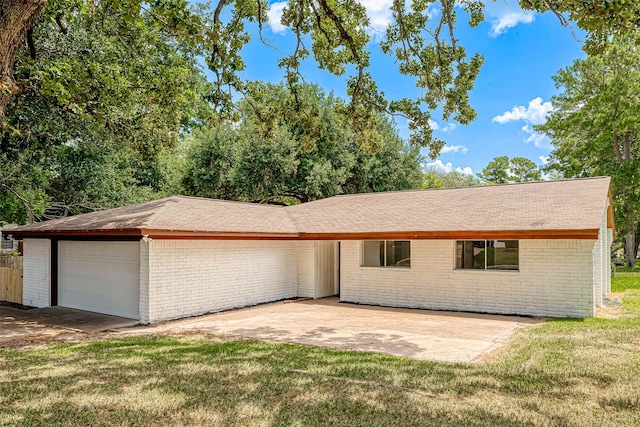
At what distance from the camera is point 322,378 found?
615cm

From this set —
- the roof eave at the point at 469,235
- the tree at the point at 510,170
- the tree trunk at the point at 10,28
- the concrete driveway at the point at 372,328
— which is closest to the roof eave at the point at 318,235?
the roof eave at the point at 469,235

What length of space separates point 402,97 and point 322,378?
7.67 m

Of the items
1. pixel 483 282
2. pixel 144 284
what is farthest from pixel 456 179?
pixel 144 284

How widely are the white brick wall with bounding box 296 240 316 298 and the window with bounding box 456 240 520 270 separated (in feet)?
15.7

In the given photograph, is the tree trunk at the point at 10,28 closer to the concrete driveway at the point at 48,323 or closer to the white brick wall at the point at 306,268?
the concrete driveway at the point at 48,323

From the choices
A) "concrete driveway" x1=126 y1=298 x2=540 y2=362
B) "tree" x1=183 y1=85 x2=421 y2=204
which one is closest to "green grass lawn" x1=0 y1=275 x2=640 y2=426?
"concrete driveway" x1=126 y1=298 x2=540 y2=362

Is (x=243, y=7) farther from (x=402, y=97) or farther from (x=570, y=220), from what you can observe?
(x=570, y=220)

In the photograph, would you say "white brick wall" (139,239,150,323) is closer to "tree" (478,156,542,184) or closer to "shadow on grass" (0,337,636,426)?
"shadow on grass" (0,337,636,426)

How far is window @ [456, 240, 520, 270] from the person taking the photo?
39.4 ft

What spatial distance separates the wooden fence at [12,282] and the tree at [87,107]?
7.55 feet

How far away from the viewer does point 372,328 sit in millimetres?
10109

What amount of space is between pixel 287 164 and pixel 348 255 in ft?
34.1

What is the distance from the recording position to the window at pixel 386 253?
44.9ft

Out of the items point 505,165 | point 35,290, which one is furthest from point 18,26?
point 505,165
